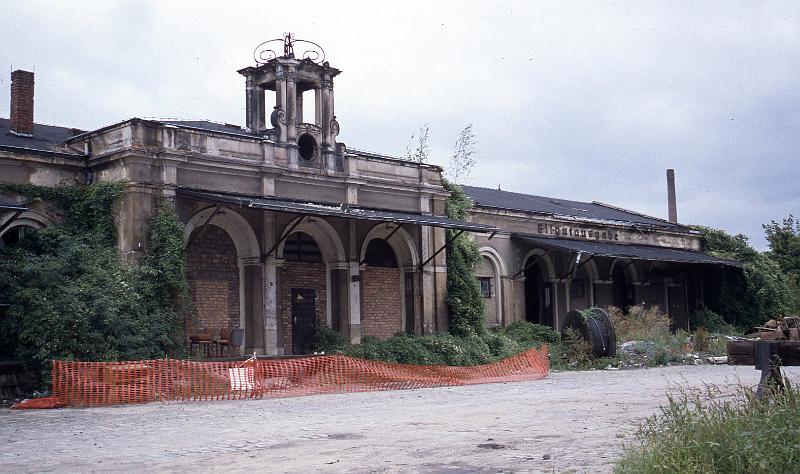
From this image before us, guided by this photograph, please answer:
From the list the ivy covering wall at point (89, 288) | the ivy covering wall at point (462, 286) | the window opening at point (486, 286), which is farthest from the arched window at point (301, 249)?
the window opening at point (486, 286)

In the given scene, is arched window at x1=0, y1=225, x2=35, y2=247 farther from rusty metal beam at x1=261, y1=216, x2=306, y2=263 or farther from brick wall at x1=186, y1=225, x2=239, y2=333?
rusty metal beam at x1=261, y1=216, x2=306, y2=263

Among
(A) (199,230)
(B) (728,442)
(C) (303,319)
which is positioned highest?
(A) (199,230)

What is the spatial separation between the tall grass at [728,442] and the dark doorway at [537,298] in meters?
26.0

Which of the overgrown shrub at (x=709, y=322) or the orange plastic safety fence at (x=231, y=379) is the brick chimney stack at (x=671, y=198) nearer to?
the overgrown shrub at (x=709, y=322)

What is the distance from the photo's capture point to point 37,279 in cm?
1738

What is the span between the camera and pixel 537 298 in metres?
32.8

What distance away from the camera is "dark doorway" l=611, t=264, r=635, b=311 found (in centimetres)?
3519

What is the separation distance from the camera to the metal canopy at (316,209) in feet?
63.0

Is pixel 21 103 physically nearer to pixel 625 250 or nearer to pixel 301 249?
pixel 301 249

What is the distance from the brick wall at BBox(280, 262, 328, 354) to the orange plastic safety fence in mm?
3938

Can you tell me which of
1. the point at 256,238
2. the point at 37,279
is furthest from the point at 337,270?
the point at 37,279

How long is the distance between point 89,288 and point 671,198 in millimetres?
36532

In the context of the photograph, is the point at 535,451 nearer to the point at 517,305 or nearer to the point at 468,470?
the point at 468,470

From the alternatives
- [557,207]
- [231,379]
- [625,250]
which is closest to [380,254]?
[231,379]
